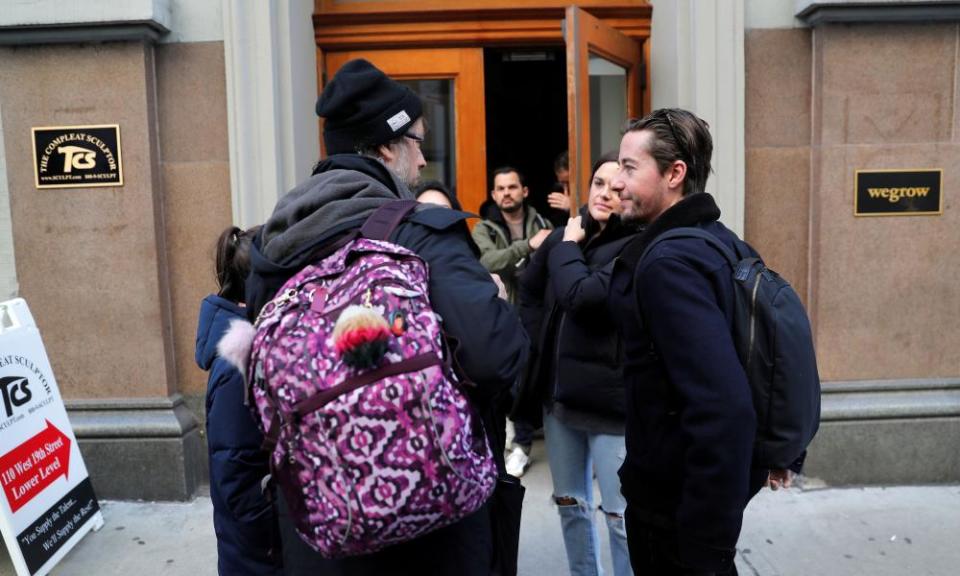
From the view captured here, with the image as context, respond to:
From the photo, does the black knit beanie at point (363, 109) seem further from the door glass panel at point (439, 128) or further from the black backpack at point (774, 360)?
the door glass panel at point (439, 128)

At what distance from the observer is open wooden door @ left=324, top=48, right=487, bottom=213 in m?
5.49

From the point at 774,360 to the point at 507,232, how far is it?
3.75 meters

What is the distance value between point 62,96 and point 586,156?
2967 millimetres

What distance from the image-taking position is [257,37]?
4.69 metres

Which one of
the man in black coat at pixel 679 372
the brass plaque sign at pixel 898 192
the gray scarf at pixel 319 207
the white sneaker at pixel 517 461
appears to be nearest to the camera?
the gray scarf at pixel 319 207

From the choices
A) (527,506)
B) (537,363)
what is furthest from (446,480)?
(527,506)

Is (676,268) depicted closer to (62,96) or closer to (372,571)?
(372,571)

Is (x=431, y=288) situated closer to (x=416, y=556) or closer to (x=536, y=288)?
(x=416, y=556)

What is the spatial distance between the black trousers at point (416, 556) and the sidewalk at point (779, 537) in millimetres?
2221

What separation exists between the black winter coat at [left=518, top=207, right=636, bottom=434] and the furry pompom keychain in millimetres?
1595

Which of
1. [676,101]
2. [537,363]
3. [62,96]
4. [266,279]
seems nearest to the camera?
[266,279]

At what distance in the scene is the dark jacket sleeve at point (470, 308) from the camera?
167cm

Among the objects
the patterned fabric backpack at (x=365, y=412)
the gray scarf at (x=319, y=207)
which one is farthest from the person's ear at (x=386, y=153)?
the patterned fabric backpack at (x=365, y=412)

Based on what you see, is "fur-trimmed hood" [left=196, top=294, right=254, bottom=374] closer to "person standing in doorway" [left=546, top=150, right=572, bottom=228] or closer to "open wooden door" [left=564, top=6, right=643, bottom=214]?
"open wooden door" [left=564, top=6, right=643, bottom=214]
